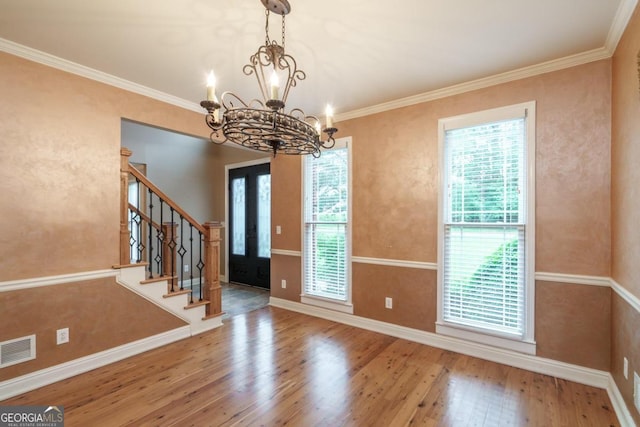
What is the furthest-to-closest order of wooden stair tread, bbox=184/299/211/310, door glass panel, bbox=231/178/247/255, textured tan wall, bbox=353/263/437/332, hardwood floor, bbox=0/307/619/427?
door glass panel, bbox=231/178/247/255 < wooden stair tread, bbox=184/299/211/310 < textured tan wall, bbox=353/263/437/332 < hardwood floor, bbox=0/307/619/427

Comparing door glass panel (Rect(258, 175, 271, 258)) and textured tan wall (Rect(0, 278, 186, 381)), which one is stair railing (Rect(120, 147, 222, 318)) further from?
door glass panel (Rect(258, 175, 271, 258))

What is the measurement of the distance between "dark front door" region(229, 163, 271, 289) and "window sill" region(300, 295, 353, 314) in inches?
59.5

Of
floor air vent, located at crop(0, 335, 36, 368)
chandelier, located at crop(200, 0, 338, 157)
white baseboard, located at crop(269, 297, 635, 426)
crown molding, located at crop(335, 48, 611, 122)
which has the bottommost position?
white baseboard, located at crop(269, 297, 635, 426)

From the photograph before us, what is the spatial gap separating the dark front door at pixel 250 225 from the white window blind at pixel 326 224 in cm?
152

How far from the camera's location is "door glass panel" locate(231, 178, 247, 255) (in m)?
5.73

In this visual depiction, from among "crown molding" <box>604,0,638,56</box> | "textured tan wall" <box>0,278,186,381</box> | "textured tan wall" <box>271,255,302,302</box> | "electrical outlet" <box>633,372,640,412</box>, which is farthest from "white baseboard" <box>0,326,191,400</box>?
"crown molding" <box>604,0,638,56</box>

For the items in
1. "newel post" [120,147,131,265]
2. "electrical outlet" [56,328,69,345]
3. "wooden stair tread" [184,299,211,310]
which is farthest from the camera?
"wooden stair tread" [184,299,211,310]

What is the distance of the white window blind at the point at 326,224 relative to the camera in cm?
375

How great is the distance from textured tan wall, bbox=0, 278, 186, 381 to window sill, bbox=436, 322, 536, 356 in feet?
9.68

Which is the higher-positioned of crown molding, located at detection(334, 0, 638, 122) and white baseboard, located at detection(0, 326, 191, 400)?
crown molding, located at detection(334, 0, 638, 122)

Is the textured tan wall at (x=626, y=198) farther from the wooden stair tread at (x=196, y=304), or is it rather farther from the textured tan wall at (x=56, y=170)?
the textured tan wall at (x=56, y=170)

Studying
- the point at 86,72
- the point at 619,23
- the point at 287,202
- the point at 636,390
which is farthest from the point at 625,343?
the point at 86,72

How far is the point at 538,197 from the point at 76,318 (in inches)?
162

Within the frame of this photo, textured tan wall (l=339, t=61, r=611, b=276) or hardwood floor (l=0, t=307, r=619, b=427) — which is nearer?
hardwood floor (l=0, t=307, r=619, b=427)
